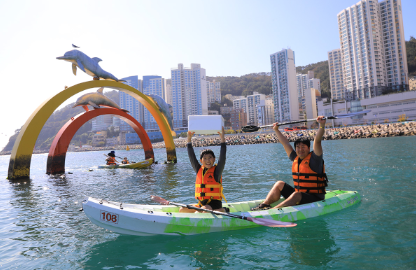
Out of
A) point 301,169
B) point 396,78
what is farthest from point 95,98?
point 396,78

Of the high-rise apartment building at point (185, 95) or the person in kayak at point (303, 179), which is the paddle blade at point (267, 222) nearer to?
the person in kayak at point (303, 179)

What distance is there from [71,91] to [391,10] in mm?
88391

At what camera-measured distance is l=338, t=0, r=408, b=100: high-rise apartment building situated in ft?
232

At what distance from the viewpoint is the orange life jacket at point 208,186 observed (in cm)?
504

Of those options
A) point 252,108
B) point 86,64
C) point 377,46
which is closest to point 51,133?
point 252,108

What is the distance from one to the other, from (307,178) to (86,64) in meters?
13.6

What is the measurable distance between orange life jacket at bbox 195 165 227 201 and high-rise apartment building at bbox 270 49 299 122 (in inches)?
3575

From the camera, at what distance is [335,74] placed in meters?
104

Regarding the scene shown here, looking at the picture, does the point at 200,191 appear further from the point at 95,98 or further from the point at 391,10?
the point at 391,10

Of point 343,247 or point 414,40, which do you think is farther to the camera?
point 414,40

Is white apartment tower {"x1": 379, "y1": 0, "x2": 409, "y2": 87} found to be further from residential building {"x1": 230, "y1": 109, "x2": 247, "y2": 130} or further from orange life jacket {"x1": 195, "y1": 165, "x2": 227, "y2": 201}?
orange life jacket {"x1": 195, "y1": 165, "x2": 227, "y2": 201}


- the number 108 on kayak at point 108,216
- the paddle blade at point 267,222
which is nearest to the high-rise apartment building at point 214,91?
the paddle blade at point 267,222

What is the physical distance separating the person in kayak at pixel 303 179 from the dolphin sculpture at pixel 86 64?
12.6 meters

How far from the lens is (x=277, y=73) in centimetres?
9438
